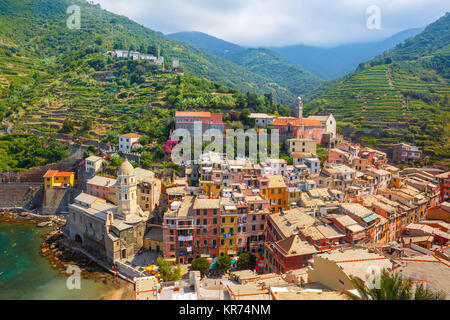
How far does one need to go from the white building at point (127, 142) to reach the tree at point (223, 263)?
20.5m

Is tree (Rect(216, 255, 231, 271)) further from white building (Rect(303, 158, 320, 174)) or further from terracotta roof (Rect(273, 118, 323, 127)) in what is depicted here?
terracotta roof (Rect(273, 118, 323, 127))

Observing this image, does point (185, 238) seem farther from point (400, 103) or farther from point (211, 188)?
point (400, 103)

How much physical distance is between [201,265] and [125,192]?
8895mm

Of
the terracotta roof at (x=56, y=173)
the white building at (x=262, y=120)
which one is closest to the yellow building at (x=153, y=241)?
the terracotta roof at (x=56, y=173)

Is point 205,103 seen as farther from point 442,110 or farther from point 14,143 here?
point 442,110

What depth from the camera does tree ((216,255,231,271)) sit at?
813 inches

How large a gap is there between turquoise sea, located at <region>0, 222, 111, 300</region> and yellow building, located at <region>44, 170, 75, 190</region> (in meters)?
6.65

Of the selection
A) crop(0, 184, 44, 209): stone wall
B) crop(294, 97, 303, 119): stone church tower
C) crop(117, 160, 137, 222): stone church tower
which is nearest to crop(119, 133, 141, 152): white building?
crop(0, 184, 44, 209): stone wall

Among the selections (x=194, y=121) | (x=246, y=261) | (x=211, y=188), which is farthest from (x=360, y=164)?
(x=194, y=121)

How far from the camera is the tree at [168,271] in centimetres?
1920

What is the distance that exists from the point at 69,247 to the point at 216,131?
20.2 meters

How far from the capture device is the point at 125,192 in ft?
80.9

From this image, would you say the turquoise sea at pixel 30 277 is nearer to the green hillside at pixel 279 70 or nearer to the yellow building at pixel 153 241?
the yellow building at pixel 153 241

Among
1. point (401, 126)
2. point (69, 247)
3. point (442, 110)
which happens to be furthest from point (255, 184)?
point (442, 110)
